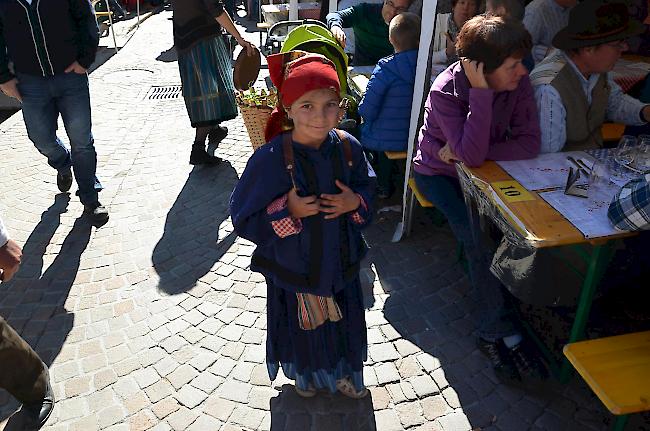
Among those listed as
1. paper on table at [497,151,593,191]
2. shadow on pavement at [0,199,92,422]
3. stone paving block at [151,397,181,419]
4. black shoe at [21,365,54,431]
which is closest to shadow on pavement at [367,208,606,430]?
paper on table at [497,151,593,191]

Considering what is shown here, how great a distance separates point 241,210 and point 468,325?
186cm

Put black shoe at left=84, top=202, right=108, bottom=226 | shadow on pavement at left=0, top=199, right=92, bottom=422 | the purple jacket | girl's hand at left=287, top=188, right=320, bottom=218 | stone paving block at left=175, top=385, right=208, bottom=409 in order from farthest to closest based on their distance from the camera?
black shoe at left=84, top=202, right=108, bottom=226
shadow on pavement at left=0, top=199, right=92, bottom=422
stone paving block at left=175, top=385, right=208, bottom=409
the purple jacket
girl's hand at left=287, top=188, right=320, bottom=218

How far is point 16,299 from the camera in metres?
3.61

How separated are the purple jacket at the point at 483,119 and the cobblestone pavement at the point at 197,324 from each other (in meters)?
1.17

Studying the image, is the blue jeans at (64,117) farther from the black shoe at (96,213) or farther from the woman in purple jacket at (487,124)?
the woman in purple jacket at (487,124)

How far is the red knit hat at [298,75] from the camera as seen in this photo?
198 centimetres

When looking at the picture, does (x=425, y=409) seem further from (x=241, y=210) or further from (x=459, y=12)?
(x=459, y=12)

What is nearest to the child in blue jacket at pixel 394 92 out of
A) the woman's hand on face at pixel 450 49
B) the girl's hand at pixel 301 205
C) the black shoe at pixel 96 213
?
the woman's hand on face at pixel 450 49

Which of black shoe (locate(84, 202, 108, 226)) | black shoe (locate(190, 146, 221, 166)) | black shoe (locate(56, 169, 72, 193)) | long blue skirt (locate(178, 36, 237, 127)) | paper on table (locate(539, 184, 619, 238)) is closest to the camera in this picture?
paper on table (locate(539, 184, 619, 238))

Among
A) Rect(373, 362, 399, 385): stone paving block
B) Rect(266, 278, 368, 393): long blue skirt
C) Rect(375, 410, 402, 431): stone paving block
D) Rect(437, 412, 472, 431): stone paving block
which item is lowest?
Rect(373, 362, 399, 385): stone paving block

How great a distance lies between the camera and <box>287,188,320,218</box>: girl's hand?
6.91ft

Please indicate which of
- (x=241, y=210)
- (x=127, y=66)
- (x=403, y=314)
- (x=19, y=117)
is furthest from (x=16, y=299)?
(x=127, y=66)

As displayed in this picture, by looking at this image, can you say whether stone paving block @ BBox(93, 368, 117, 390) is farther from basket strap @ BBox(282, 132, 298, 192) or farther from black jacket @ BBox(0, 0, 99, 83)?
black jacket @ BBox(0, 0, 99, 83)

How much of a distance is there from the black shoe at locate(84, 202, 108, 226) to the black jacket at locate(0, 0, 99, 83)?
1.15 m
